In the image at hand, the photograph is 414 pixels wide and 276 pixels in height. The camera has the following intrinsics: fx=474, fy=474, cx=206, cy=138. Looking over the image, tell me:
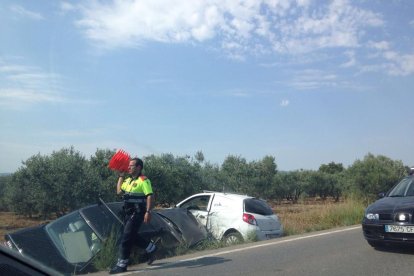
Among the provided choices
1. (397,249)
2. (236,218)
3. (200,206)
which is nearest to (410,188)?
(397,249)

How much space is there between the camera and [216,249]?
9930 mm

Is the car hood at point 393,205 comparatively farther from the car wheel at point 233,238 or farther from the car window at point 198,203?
the car window at point 198,203

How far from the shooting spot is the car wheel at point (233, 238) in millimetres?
11062

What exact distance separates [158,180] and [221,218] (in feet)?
Answer: 46.4

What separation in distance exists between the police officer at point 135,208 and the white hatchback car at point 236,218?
3.61 metres

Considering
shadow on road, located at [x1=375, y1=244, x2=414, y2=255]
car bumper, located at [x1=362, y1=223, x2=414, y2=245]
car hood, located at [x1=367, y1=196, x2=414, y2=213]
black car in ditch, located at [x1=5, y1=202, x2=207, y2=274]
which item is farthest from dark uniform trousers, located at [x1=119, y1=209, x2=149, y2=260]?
shadow on road, located at [x1=375, y1=244, x2=414, y2=255]

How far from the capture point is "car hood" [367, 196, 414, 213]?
8530 mm

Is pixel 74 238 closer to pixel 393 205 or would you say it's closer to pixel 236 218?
pixel 236 218

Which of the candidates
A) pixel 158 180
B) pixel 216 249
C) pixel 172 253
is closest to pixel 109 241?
pixel 172 253

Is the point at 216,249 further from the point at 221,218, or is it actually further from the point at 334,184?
the point at 334,184

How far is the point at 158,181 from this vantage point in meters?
25.3

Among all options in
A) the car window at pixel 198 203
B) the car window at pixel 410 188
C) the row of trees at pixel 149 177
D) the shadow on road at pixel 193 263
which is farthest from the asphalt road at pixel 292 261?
the row of trees at pixel 149 177

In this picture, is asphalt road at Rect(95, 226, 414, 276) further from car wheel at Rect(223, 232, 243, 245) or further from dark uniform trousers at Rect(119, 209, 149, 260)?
car wheel at Rect(223, 232, 243, 245)

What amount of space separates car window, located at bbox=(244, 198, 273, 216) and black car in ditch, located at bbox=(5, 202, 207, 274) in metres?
2.41
